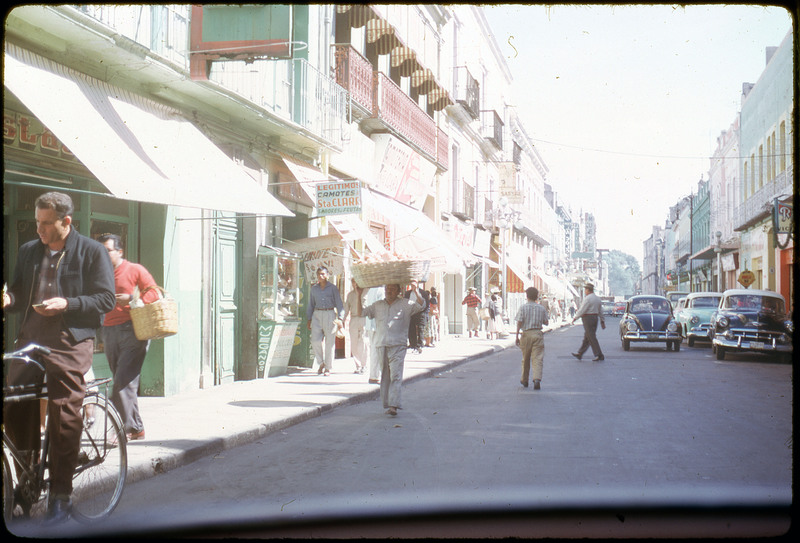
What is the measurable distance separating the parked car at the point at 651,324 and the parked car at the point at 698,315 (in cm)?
168

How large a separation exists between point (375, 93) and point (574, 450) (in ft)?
42.5

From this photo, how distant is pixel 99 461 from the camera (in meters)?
5.32

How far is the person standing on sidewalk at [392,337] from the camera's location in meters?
10.0

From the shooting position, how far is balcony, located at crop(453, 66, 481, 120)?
95.8 ft

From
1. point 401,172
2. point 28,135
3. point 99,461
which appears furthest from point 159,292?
point 401,172

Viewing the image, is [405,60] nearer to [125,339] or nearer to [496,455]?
[125,339]

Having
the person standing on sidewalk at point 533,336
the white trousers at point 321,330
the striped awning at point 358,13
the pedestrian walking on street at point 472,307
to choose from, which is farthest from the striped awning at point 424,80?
the person standing on sidewalk at point 533,336

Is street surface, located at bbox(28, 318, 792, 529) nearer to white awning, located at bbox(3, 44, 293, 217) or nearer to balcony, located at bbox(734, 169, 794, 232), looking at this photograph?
white awning, located at bbox(3, 44, 293, 217)

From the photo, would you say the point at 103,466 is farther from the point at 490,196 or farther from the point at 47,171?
the point at 490,196

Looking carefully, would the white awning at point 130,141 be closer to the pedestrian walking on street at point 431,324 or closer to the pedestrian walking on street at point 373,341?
the pedestrian walking on street at point 373,341

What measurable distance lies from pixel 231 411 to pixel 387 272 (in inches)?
96.6

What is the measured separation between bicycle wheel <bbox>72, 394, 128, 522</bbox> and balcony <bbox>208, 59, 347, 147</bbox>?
649 cm

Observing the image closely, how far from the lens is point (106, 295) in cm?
523

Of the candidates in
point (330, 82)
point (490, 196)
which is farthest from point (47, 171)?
point (490, 196)
